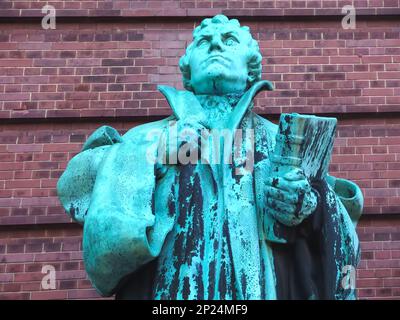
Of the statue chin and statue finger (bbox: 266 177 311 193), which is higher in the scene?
the statue chin

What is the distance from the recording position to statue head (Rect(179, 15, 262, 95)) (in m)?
4.19

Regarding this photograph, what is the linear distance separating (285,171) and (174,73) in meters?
3.50

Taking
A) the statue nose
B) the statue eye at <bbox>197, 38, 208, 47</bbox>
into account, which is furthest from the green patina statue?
the statue eye at <bbox>197, 38, 208, 47</bbox>

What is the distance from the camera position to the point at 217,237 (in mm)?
3709

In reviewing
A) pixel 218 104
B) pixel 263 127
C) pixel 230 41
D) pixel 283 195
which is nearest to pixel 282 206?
pixel 283 195

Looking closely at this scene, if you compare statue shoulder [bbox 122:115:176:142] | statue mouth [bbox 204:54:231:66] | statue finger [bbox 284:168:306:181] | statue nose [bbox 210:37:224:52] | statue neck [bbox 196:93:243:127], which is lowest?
statue finger [bbox 284:168:306:181]

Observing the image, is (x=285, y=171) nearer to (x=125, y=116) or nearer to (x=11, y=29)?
(x=125, y=116)

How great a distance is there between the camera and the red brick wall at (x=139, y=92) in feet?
21.6

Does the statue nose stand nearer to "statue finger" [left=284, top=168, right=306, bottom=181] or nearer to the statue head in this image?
the statue head

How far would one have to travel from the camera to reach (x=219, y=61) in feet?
13.8

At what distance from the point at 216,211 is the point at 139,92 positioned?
3332mm

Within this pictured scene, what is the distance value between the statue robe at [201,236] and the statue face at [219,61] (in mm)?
403
